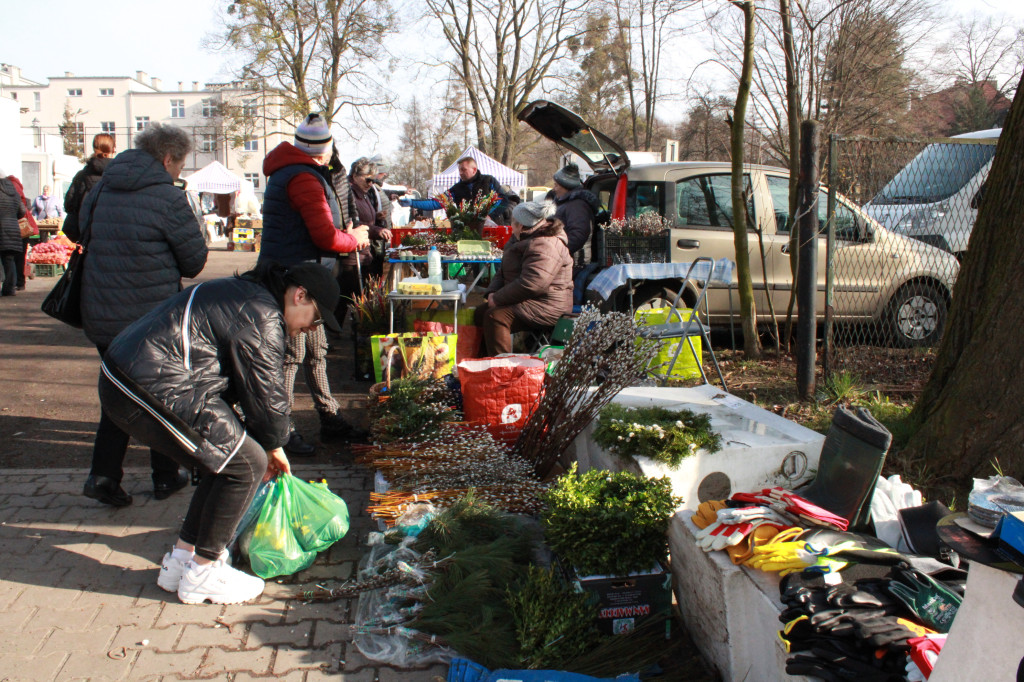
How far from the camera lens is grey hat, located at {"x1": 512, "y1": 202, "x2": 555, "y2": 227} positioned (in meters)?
5.73

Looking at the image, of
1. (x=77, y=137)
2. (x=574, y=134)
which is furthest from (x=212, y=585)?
(x=77, y=137)

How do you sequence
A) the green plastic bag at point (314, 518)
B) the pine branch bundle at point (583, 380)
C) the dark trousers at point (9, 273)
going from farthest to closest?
1. the dark trousers at point (9, 273)
2. the pine branch bundle at point (583, 380)
3. the green plastic bag at point (314, 518)

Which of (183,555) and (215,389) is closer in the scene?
(215,389)

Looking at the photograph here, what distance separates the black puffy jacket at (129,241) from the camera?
3.83 metres

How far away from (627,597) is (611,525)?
256 mm

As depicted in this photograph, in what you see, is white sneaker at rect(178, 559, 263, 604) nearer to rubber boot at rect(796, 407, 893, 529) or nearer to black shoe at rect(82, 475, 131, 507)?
black shoe at rect(82, 475, 131, 507)

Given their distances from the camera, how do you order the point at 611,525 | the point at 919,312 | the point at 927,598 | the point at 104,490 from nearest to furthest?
1. the point at 927,598
2. the point at 611,525
3. the point at 104,490
4. the point at 919,312

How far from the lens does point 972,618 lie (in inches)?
61.8

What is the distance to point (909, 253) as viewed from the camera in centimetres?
677

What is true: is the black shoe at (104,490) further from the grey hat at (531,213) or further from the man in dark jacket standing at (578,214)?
the man in dark jacket standing at (578,214)

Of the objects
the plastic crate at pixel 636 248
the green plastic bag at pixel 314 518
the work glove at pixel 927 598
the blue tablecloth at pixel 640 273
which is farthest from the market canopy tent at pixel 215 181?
the work glove at pixel 927 598

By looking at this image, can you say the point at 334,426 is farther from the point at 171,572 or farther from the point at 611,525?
the point at 611,525

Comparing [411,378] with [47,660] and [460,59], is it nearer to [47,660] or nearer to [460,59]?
[47,660]

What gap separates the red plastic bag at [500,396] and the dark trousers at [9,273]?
9962mm
